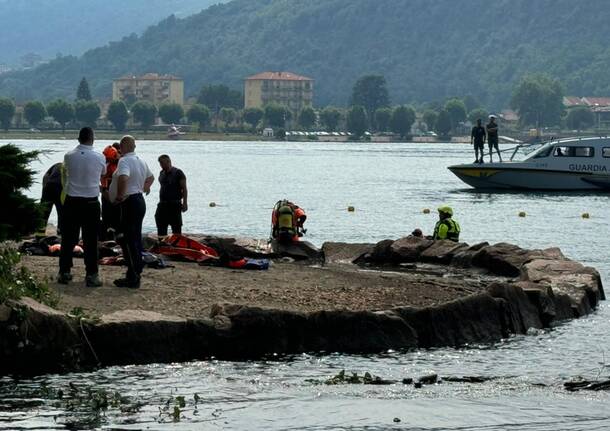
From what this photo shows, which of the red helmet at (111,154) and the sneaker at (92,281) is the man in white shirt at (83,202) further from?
the red helmet at (111,154)

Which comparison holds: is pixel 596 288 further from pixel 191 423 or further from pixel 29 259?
pixel 191 423

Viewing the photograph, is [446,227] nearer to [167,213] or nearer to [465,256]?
[465,256]

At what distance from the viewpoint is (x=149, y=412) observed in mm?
13695

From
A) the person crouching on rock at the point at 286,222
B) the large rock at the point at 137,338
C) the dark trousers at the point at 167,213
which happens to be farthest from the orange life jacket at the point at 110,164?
the large rock at the point at 137,338

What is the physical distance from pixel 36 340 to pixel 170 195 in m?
10.0

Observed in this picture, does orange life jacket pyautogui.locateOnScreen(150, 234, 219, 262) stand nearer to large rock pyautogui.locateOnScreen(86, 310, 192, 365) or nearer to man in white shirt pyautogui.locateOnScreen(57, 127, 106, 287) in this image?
man in white shirt pyautogui.locateOnScreen(57, 127, 106, 287)

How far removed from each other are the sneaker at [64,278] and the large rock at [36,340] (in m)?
2.73

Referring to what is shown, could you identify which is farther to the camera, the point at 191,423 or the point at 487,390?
the point at 487,390

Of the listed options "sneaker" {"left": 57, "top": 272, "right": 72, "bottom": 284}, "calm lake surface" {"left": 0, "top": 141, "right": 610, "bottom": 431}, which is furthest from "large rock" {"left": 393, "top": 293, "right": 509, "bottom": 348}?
"sneaker" {"left": 57, "top": 272, "right": 72, "bottom": 284}

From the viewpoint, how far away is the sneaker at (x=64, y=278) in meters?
18.3

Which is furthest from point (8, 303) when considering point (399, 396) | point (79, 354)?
point (399, 396)

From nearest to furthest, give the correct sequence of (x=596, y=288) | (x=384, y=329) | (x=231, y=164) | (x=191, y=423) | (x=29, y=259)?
1. (x=191, y=423)
2. (x=384, y=329)
3. (x=29, y=259)
4. (x=596, y=288)
5. (x=231, y=164)

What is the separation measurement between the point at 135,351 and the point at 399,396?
2.83m

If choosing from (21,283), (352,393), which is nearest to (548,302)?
(352,393)
